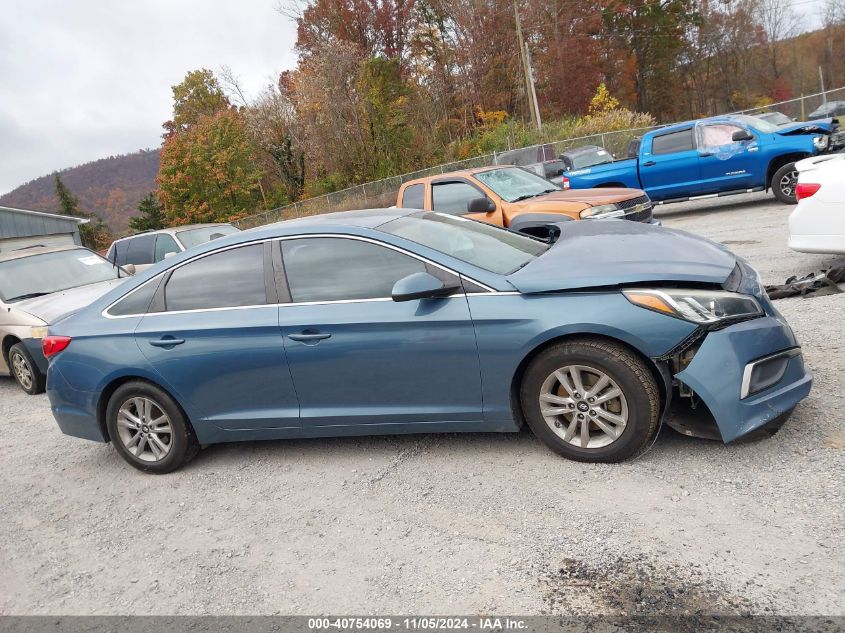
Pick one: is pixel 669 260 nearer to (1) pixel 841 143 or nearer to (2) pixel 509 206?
(2) pixel 509 206

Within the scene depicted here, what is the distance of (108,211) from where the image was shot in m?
75.2

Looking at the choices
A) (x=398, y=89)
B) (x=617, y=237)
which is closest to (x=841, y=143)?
(x=617, y=237)

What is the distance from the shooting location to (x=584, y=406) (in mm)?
3645

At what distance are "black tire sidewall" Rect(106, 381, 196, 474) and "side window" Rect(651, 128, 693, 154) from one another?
11556mm

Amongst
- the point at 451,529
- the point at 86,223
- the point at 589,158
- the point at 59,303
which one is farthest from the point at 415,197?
the point at 86,223

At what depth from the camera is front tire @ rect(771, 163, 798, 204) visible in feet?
39.1

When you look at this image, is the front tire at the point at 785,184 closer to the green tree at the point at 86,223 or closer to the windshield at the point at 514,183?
the windshield at the point at 514,183

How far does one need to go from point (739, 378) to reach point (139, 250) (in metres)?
12.1

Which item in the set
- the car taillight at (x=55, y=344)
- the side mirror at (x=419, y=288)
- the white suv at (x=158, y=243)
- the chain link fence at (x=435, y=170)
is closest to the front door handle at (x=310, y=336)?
the side mirror at (x=419, y=288)

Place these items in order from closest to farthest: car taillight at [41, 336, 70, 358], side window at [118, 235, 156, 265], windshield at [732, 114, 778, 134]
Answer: car taillight at [41, 336, 70, 358]
windshield at [732, 114, 778, 134]
side window at [118, 235, 156, 265]

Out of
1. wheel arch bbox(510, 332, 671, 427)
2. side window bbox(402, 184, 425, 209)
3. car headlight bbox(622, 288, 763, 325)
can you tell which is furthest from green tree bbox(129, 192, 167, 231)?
car headlight bbox(622, 288, 763, 325)

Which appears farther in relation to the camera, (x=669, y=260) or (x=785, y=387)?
(x=669, y=260)

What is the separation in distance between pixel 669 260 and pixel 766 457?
3.91ft

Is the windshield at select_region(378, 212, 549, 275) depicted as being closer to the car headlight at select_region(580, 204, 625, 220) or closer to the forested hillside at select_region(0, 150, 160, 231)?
the car headlight at select_region(580, 204, 625, 220)
